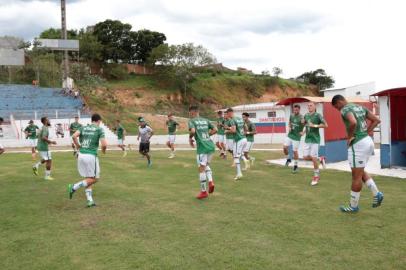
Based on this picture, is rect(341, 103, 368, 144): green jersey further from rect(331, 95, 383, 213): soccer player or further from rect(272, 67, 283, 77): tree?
rect(272, 67, 283, 77): tree

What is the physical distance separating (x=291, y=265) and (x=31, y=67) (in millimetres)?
55450

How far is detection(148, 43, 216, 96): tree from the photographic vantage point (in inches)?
2731

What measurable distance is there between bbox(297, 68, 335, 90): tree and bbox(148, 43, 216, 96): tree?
34.0 m

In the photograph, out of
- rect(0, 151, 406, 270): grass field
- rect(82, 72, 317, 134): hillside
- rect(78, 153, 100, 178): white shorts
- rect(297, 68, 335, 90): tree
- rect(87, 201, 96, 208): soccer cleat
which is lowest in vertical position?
rect(0, 151, 406, 270): grass field

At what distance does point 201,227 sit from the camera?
740cm

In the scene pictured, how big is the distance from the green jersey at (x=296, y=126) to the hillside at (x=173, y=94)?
93.5 feet

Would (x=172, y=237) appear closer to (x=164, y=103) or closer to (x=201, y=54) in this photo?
(x=164, y=103)

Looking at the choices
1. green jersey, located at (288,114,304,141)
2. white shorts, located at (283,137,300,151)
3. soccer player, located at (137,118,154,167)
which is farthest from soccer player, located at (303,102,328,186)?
soccer player, located at (137,118,154,167)

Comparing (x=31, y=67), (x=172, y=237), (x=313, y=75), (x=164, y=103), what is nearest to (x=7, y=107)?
(x=31, y=67)

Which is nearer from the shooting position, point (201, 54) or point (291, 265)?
point (291, 265)

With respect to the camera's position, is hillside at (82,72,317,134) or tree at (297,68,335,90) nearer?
hillside at (82,72,317,134)

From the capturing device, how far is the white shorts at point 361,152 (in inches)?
307

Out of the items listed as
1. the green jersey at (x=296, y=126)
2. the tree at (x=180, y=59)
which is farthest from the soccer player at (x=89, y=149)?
the tree at (x=180, y=59)

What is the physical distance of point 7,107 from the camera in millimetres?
40312
